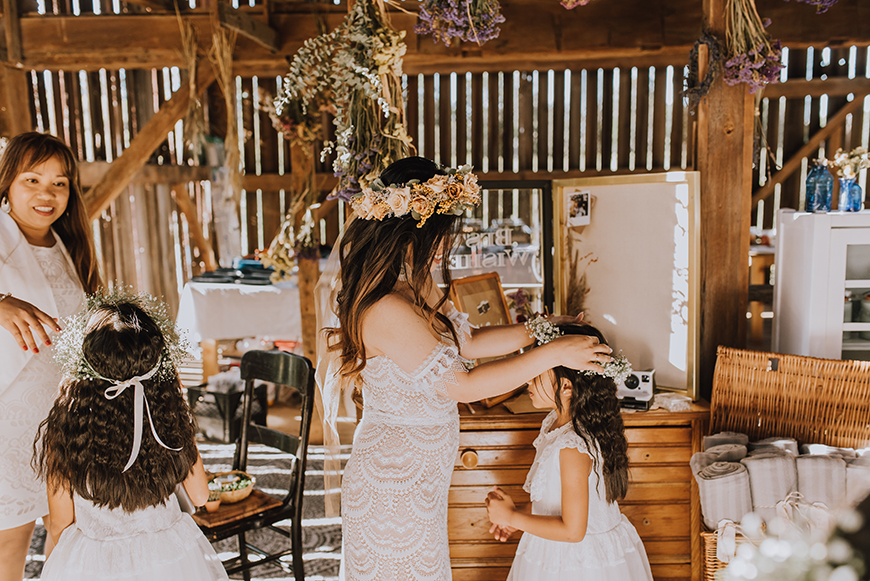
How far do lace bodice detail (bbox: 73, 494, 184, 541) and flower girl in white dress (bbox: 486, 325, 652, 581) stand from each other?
1.00m

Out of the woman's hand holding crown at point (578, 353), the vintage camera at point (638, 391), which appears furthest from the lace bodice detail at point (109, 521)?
the vintage camera at point (638, 391)

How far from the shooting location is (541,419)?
7.32 ft

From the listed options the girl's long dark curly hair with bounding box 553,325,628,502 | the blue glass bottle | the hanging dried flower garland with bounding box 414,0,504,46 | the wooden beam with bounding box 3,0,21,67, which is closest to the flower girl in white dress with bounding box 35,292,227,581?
the girl's long dark curly hair with bounding box 553,325,628,502

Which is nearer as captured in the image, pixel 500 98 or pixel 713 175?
pixel 713 175

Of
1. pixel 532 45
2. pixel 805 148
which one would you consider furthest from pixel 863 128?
pixel 532 45

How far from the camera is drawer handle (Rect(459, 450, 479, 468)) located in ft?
7.39

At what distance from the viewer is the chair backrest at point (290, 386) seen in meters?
2.42

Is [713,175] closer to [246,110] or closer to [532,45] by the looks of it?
[532,45]

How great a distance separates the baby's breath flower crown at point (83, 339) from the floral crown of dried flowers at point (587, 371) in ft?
3.51

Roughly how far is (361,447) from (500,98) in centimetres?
552

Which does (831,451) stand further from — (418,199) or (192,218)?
(192,218)

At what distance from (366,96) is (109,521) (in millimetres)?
1688

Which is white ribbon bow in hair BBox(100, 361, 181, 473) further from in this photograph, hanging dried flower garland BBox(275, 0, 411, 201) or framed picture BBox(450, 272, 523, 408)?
framed picture BBox(450, 272, 523, 408)

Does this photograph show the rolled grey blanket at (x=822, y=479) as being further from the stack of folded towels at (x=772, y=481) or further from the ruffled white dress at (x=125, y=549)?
the ruffled white dress at (x=125, y=549)
